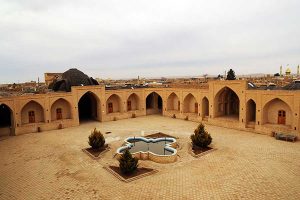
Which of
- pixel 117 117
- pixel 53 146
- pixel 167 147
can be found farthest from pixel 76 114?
pixel 167 147

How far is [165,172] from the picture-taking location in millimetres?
11258

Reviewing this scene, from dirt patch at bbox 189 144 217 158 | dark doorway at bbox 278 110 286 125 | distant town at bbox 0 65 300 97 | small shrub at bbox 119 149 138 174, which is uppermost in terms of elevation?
distant town at bbox 0 65 300 97

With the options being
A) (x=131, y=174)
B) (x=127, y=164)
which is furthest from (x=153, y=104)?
(x=127, y=164)

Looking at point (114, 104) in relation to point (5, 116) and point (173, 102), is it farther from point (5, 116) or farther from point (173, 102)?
point (5, 116)

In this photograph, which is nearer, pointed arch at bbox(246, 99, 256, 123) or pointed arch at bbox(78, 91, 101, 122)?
pointed arch at bbox(246, 99, 256, 123)

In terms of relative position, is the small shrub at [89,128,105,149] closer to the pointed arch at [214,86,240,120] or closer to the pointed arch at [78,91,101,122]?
the pointed arch at [78,91,101,122]

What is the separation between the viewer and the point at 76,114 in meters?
22.7

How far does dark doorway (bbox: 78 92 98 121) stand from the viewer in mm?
26188

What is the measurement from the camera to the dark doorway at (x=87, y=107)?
26188mm

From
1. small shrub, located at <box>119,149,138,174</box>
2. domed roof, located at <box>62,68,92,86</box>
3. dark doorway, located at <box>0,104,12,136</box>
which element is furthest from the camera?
domed roof, located at <box>62,68,92,86</box>

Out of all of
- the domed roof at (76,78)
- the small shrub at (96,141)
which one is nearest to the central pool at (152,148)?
the small shrub at (96,141)

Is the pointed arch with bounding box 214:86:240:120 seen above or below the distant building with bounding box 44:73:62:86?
below

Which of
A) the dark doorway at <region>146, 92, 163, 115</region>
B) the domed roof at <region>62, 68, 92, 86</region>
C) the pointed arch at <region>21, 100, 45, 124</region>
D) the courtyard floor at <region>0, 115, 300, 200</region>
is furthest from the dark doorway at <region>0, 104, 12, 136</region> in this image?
the dark doorway at <region>146, 92, 163, 115</region>

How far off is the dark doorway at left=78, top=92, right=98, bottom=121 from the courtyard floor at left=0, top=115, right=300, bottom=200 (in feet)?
29.7
